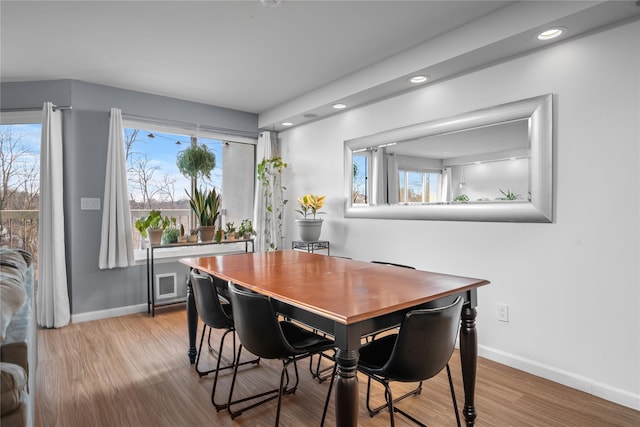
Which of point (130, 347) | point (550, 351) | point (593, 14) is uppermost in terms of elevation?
point (593, 14)

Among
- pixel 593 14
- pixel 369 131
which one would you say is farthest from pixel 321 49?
pixel 593 14

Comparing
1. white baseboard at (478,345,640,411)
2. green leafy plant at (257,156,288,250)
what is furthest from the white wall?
green leafy plant at (257,156,288,250)

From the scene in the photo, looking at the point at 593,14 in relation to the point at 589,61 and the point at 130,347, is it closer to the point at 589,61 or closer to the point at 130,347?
the point at 589,61

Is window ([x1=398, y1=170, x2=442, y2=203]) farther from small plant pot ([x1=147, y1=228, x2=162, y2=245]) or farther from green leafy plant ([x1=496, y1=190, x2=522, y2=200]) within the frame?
small plant pot ([x1=147, y1=228, x2=162, y2=245])

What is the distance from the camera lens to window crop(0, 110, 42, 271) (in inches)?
149

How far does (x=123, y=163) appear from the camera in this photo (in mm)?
3982

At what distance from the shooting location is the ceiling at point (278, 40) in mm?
2389

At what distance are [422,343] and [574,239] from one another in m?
1.57

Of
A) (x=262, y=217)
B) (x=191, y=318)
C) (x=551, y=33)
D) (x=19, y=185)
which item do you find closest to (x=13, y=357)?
(x=191, y=318)

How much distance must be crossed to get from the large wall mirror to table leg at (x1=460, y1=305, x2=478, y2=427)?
1.14 meters

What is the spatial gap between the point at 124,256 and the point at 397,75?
3.36m

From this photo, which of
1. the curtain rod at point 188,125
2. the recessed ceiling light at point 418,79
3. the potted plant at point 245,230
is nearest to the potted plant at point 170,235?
the potted plant at point 245,230

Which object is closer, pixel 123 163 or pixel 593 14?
pixel 593 14

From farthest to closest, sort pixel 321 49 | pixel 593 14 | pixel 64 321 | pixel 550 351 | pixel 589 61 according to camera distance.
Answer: pixel 64 321, pixel 321 49, pixel 550 351, pixel 589 61, pixel 593 14
